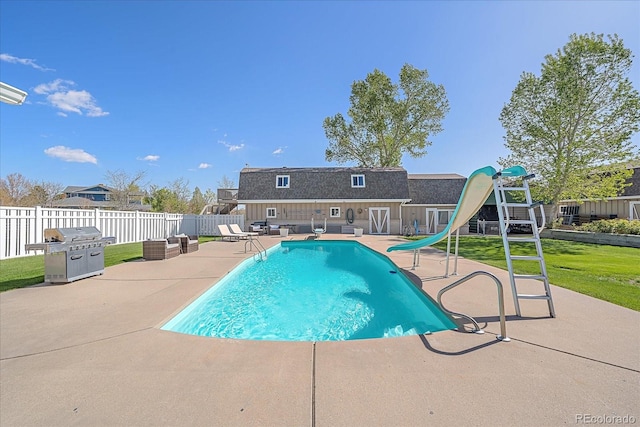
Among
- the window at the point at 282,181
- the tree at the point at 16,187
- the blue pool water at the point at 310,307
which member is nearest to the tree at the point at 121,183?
the tree at the point at 16,187

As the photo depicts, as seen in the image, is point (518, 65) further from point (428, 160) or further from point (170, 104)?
point (170, 104)

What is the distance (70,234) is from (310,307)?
5195 millimetres

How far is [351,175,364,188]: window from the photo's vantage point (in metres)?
21.5

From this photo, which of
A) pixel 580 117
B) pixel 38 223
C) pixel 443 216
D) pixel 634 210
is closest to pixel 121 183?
pixel 38 223

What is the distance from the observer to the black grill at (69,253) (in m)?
5.18

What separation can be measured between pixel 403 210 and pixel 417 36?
12792 mm

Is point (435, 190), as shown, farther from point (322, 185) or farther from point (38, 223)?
point (38, 223)

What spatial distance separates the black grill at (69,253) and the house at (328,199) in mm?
14929

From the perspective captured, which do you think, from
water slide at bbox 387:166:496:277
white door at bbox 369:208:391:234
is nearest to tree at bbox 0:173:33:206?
white door at bbox 369:208:391:234

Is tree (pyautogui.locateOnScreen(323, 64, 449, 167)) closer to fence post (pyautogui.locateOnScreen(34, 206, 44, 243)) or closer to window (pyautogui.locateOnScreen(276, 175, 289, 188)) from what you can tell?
window (pyautogui.locateOnScreen(276, 175, 289, 188))

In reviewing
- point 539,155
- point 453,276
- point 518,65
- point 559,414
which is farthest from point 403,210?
point 559,414

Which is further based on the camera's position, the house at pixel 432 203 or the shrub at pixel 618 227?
the house at pixel 432 203

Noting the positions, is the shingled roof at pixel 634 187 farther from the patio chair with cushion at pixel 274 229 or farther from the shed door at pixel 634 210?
the patio chair with cushion at pixel 274 229

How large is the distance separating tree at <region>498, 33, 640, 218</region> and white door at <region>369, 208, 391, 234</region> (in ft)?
32.5
